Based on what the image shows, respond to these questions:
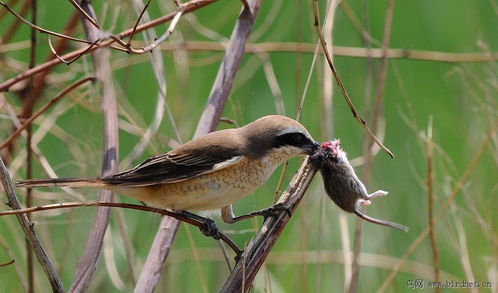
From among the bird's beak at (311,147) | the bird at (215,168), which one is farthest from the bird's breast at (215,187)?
the bird's beak at (311,147)

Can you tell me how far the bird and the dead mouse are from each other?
0.06 metres

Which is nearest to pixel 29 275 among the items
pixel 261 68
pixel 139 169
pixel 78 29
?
pixel 139 169

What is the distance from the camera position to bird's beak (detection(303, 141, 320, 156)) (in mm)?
2471

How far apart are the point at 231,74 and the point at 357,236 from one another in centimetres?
71

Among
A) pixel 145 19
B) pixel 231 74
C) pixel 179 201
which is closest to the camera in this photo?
pixel 179 201

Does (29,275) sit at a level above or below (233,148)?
below

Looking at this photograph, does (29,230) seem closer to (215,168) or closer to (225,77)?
(215,168)

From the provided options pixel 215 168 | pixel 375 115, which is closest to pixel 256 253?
pixel 215 168

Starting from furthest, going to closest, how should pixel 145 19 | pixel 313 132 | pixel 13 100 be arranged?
1. pixel 313 132
2. pixel 13 100
3. pixel 145 19

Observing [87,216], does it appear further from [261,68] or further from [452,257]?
[452,257]

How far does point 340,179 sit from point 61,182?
0.81 m

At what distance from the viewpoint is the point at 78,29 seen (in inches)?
150

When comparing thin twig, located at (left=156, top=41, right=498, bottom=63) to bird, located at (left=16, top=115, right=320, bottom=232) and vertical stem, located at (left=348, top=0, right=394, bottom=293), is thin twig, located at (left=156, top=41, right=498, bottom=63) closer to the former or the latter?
vertical stem, located at (left=348, top=0, right=394, bottom=293)

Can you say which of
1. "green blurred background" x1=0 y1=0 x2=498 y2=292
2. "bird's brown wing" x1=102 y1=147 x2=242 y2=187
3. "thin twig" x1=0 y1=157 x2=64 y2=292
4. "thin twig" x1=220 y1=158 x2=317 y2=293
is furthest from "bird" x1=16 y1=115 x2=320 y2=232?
"thin twig" x1=0 y1=157 x2=64 y2=292
